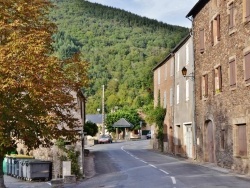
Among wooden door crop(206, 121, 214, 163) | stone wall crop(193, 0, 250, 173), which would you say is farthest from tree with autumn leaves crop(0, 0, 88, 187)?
wooden door crop(206, 121, 214, 163)

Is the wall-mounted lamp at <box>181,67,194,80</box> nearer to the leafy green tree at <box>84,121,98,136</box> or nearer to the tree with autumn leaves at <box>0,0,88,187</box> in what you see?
the leafy green tree at <box>84,121,98,136</box>

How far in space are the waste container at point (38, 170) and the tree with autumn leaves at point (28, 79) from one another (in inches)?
276

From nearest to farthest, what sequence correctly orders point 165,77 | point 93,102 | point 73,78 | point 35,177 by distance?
point 73,78 → point 35,177 → point 165,77 → point 93,102

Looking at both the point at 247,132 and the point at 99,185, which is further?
the point at 247,132

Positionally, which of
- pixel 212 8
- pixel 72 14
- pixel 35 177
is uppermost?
pixel 72 14

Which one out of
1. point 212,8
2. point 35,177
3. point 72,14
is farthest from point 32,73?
point 72,14

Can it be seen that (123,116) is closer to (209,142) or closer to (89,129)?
(89,129)

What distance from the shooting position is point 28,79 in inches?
552

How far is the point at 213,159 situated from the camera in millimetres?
29734

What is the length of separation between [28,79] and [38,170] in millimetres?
9907

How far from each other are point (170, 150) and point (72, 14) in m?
154

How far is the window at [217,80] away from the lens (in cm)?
2790

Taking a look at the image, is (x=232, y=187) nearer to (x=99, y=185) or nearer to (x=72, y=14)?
(x=99, y=185)

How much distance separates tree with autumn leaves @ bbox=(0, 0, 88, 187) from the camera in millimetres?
13930
